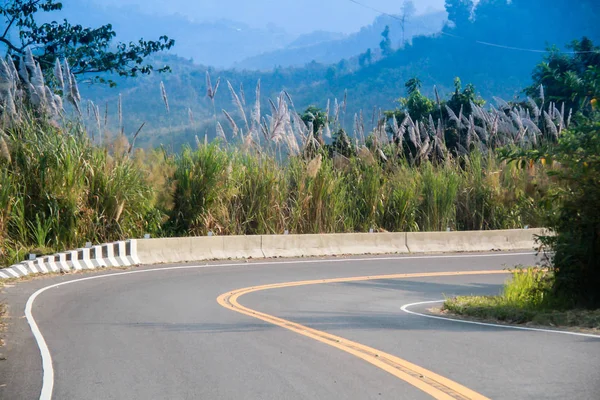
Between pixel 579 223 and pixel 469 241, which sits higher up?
pixel 579 223

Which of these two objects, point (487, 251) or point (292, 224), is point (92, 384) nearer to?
point (292, 224)

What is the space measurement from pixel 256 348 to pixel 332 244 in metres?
13.8

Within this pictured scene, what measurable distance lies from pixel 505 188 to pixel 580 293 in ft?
47.5

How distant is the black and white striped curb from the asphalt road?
4.72ft

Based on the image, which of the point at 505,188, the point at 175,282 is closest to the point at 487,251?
the point at 505,188

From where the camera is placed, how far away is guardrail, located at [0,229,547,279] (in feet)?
61.8

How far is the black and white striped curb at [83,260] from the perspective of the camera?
698 inches

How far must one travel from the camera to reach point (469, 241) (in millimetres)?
25359

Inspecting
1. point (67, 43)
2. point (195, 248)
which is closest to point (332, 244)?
point (195, 248)

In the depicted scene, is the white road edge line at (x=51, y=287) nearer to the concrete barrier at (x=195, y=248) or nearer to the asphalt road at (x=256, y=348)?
the asphalt road at (x=256, y=348)

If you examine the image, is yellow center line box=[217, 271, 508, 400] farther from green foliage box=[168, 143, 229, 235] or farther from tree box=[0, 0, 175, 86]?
tree box=[0, 0, 175, 86]

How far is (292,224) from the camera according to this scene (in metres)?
24.0

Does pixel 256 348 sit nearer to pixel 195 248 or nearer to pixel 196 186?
pixel 195 248

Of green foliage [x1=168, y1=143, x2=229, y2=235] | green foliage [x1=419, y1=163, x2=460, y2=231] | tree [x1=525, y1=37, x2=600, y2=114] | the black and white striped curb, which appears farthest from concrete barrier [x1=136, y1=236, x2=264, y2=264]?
tree [x1=525, y1=37, x2=600, y2=114]
